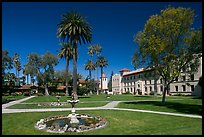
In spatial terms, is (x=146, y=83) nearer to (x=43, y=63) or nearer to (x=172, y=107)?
(x=43, y=63)

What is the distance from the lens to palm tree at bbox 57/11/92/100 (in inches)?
1459

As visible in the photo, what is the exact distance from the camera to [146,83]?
245 feet

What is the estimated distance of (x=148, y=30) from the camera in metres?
26.4

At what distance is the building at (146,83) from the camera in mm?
54287

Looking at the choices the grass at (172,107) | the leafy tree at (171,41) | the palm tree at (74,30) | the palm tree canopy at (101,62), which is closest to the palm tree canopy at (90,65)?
the palm tree canopy at (101,62)

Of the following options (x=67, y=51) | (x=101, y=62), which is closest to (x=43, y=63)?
Result: (x=67, y=51)

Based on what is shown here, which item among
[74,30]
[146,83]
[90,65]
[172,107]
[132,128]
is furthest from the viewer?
[90,65]

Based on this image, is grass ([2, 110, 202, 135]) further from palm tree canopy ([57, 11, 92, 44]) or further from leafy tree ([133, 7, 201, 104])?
palm tree canopy ([57, 11, 92, 44])

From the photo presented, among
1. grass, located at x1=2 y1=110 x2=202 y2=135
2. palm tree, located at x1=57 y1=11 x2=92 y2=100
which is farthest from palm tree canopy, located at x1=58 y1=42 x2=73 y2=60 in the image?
grass, located at x1=2 y1=110 x2=202 y2=135

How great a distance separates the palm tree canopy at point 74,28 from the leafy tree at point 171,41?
49.4 ft

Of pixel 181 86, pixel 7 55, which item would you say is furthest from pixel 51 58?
pixel 181 86

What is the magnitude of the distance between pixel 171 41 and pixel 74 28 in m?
18.2

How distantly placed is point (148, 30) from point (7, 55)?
164ft

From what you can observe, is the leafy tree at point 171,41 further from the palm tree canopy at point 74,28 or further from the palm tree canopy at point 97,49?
the palm tree canopy at point 97,49
